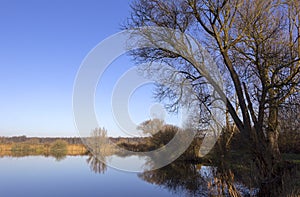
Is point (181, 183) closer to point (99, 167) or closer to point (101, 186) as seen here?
point (101, 186)

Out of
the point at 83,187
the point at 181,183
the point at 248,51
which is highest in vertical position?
the point at 248,51

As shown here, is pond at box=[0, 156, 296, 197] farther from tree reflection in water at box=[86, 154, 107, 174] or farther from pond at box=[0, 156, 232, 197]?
tree reflection in water at box=[86, 154, 107, 174]

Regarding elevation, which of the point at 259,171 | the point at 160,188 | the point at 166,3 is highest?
the point at 166,3

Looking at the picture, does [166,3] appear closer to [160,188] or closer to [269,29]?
[269,29]

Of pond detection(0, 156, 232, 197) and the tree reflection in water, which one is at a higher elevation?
the tree reflection in water

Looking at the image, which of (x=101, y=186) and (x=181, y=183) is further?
(x=181, y=183)

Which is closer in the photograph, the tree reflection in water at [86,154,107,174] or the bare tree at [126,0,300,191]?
the bare tree at [126,0,300,191]

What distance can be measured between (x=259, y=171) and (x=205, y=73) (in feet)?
10.3

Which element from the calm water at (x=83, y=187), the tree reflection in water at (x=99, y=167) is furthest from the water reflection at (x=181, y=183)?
the tree reflection in water at (x=99, y=167)

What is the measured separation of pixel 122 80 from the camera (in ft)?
25.1

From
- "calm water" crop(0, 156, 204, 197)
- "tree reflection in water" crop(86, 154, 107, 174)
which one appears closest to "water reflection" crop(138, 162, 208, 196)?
"calm water" crop(0, 156, 204, 197)

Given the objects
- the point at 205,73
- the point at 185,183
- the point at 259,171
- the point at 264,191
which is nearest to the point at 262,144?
the point at 259,171

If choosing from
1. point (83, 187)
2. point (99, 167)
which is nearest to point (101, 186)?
point (83, 187)

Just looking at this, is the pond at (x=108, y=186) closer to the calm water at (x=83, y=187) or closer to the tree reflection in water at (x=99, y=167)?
the calm water at (x=83, y=187)
